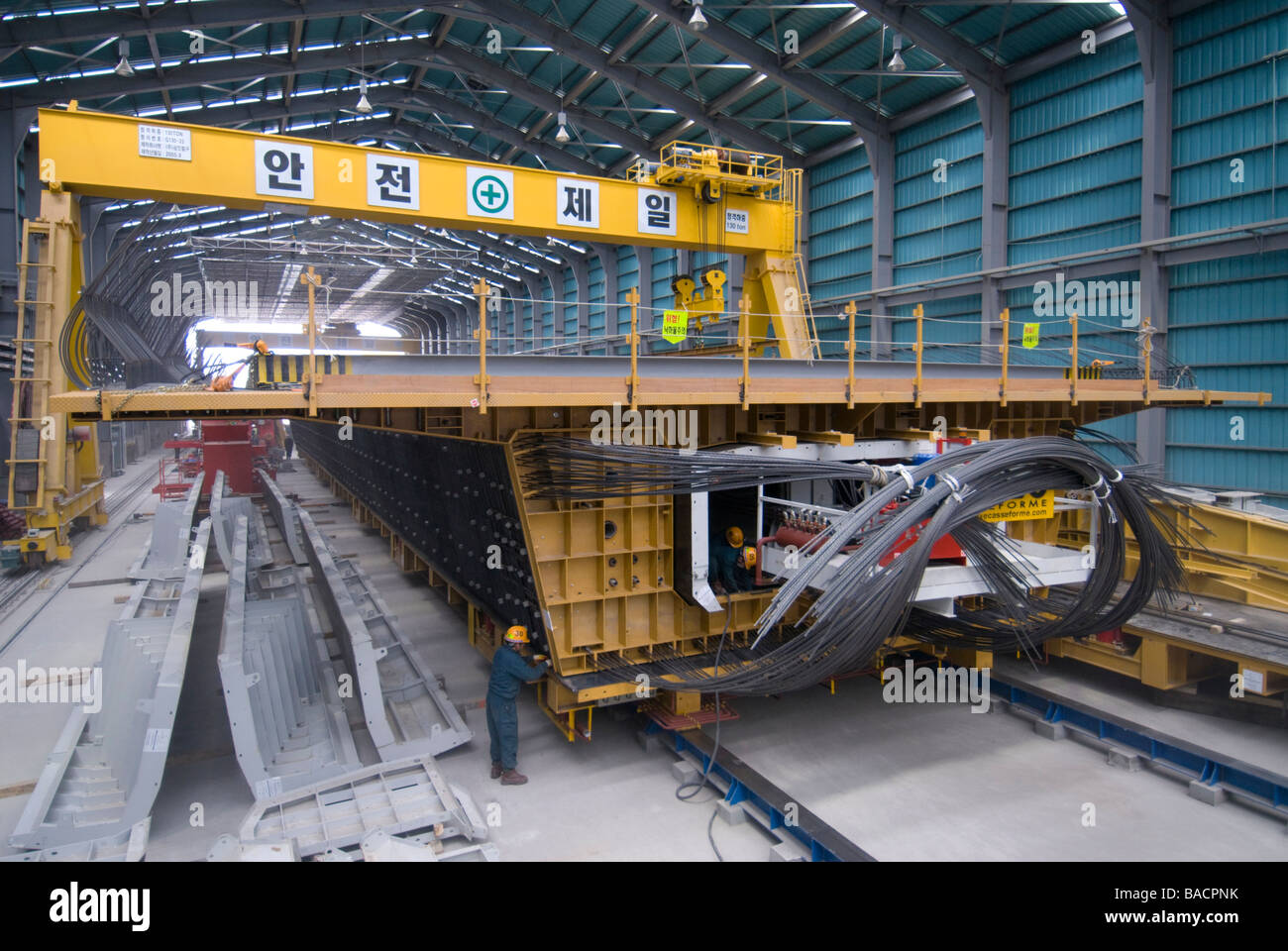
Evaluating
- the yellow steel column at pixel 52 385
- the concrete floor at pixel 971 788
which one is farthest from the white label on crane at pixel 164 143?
the concrete floor at pixel 971 788

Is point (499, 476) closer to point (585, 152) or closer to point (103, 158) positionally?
point (103, 158)

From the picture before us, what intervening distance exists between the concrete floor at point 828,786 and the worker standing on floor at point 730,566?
1.27 meters

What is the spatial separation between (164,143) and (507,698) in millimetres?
5440

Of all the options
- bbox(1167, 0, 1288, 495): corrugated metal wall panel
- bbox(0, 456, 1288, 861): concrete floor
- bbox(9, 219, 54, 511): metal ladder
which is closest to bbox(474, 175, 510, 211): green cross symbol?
bbox(9, 219, 54, 511): metal ladder

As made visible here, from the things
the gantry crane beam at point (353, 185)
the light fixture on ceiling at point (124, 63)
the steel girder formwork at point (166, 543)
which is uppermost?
the light fixture on ceiling at point (124, 63)

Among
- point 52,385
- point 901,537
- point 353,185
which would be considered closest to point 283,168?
point 353,185

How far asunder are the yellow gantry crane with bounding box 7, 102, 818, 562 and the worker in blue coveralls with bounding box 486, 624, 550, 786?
3.11 metres

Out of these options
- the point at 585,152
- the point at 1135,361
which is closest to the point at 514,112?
the point at 585,152

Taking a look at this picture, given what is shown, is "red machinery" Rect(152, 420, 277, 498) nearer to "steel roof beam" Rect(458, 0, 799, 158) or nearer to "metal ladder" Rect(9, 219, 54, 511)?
"metal ladder" Rect(9, 219, 54, 511)

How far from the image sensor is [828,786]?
5.88m

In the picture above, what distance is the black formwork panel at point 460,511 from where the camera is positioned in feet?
21.0

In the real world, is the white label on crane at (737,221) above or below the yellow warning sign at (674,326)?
above

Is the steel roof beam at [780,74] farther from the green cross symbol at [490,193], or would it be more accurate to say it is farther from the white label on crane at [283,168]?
the white label on crane at [283,168]
